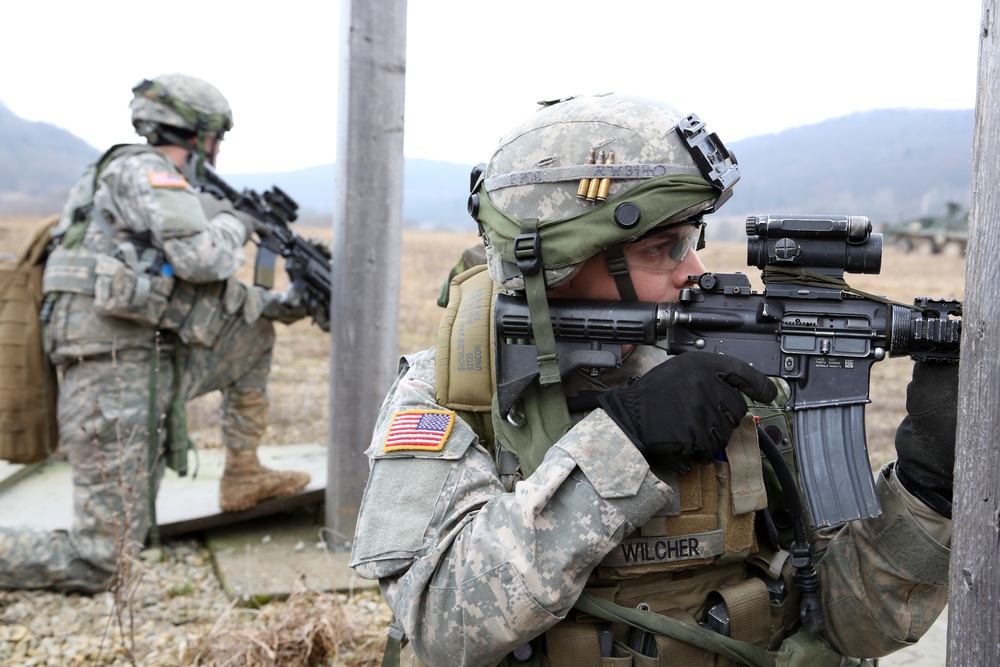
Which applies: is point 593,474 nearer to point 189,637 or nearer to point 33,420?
point 189,637

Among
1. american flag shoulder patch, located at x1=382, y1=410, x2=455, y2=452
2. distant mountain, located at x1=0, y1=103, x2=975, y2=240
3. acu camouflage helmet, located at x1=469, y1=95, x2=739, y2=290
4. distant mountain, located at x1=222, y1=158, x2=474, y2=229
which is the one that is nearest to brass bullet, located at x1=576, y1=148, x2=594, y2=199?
acu camouflage helmet, located at x1=469, y1=95, x2=739, y2=290

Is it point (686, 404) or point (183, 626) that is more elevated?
point (686, 404)

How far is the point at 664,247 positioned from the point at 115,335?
11.1 feet

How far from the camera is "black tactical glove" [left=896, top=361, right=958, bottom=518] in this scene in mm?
1736

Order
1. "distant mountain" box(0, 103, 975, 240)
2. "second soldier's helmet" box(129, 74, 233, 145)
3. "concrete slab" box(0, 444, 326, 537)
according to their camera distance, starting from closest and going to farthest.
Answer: "second soldier's helmet" box(129, 74, 233, 145) < "concrete slab" box(0, 444, 326, 537) < "distant mountain" box(0, 103, 975, 240)

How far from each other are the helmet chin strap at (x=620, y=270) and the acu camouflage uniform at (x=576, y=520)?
0.28 ft

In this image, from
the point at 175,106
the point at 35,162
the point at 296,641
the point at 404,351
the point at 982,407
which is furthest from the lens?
the point at 35,162

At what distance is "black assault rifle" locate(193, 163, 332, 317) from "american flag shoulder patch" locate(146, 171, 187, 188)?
1.93 ft

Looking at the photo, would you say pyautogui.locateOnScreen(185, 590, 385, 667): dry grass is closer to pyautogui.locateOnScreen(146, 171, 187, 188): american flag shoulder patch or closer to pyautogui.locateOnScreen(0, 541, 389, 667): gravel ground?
pyautogui.locateOnScreen(0, 541, 389, 667): gravel ground

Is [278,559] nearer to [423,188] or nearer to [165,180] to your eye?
[165,180]

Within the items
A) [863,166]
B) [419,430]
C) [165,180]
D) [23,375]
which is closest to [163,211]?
[165,180]

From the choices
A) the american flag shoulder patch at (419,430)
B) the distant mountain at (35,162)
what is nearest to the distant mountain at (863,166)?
the distant mountain at (35,162)

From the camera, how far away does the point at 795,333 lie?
1.88 m

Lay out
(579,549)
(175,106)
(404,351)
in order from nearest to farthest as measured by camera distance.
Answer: (579,549) → (175,106) → (404,351)
